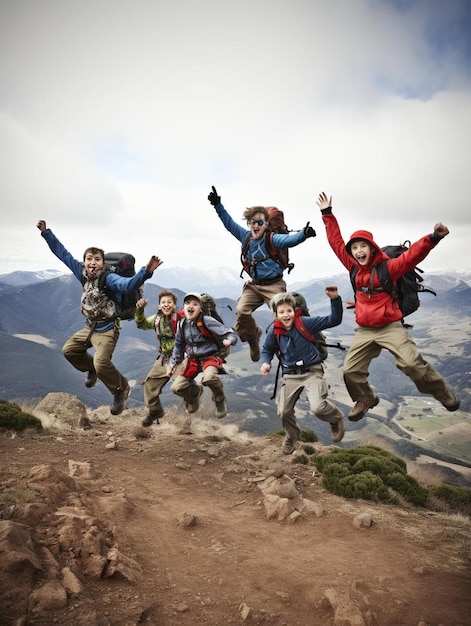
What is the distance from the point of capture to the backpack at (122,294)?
301 inches

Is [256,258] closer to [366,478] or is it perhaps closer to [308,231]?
[308,231]

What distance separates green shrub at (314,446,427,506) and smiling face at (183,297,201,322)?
4838mm

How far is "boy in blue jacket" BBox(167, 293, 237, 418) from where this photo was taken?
25.3 ft

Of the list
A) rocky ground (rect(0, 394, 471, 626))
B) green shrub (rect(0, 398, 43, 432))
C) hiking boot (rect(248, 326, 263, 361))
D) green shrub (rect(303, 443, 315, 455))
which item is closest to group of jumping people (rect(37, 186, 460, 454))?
hiking boot (rect(248, 326, 263, 361))

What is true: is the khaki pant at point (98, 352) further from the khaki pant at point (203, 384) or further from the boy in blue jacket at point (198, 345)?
the khaki pant at point (203, 384)

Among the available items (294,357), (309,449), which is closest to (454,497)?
(309,449)

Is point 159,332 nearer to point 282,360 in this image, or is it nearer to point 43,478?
point 282,360

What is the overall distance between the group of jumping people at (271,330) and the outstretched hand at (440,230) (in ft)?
0.05

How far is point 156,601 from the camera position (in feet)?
12.1

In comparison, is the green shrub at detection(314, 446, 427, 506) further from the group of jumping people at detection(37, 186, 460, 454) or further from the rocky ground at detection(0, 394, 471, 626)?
the group of jumping people at detection(37, 186, 460, 454)

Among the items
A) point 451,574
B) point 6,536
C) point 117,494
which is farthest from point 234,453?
point 6,536

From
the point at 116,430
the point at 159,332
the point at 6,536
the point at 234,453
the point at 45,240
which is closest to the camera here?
the point at 6,536

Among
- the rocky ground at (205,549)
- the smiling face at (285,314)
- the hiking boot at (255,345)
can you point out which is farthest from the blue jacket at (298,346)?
the hiking boot at (255,345)

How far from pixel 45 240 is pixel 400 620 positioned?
9108mm
